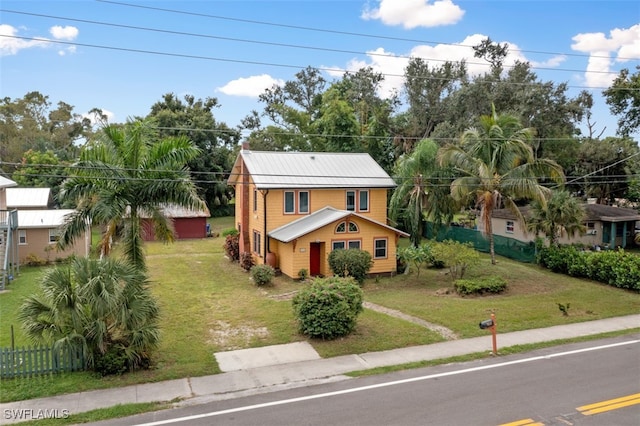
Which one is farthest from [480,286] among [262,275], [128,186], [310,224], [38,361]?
[38,361]

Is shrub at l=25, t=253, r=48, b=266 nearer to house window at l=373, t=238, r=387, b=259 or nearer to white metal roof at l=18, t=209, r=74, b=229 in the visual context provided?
white metal roof at l=18, t=209, r=74, b=229

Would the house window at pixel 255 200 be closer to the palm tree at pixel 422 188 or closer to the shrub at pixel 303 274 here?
the shrub at pixel 303 274

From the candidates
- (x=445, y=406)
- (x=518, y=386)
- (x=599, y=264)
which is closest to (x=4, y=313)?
(x=445, y=406)

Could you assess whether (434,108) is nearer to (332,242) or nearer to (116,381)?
(332,242)

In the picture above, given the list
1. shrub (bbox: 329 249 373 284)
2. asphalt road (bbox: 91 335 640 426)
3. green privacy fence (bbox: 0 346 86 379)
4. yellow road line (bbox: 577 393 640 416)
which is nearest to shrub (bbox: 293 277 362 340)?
asphalt road (bbox: 91 335 640 426)

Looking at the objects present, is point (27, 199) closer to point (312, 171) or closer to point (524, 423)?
point (312, 171)

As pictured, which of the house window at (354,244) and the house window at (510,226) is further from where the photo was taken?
the house window at (510,226)

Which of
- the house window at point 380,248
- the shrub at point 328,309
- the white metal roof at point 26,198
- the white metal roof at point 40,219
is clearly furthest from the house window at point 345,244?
the white metal roof at point 26,198
